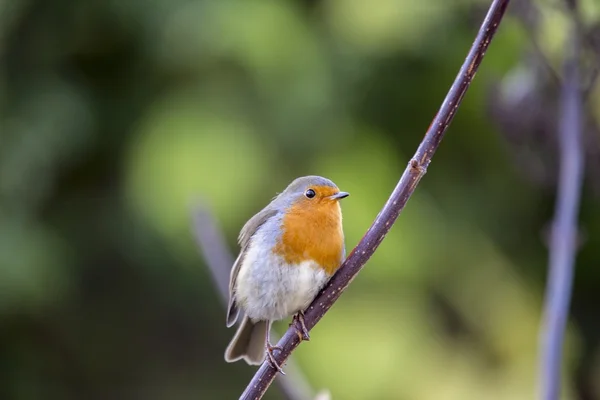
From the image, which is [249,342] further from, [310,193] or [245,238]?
[310,193]

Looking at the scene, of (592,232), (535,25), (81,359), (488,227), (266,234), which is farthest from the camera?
(81,359)

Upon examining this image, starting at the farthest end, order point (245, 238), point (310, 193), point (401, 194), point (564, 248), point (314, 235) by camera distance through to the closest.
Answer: point (245, 238)
point (310, 193)
point (314, 235)
point (564, 248)
point (401, 194)

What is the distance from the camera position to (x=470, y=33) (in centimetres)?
471

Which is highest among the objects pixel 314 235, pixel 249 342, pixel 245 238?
pixel 314 235

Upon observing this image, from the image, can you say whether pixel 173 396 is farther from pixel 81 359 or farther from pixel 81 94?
pixel 81 94

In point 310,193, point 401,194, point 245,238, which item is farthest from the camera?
point 245,238

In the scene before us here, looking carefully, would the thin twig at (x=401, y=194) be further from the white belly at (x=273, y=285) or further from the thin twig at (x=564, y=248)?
the thin twig at (x=564, y=248)

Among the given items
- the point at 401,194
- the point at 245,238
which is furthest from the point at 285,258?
the point at 401,194

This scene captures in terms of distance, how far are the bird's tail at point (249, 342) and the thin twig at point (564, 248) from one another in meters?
0.94

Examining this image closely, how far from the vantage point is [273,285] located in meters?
2.38

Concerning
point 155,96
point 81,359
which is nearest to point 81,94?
point 155,96

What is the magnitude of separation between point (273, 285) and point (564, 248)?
0.82 metres

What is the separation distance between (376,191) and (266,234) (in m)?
2.04

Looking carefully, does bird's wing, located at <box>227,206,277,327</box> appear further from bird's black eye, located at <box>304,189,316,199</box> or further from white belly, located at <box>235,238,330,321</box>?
bird's black eye, located at <box>304,189,316,199</box>
